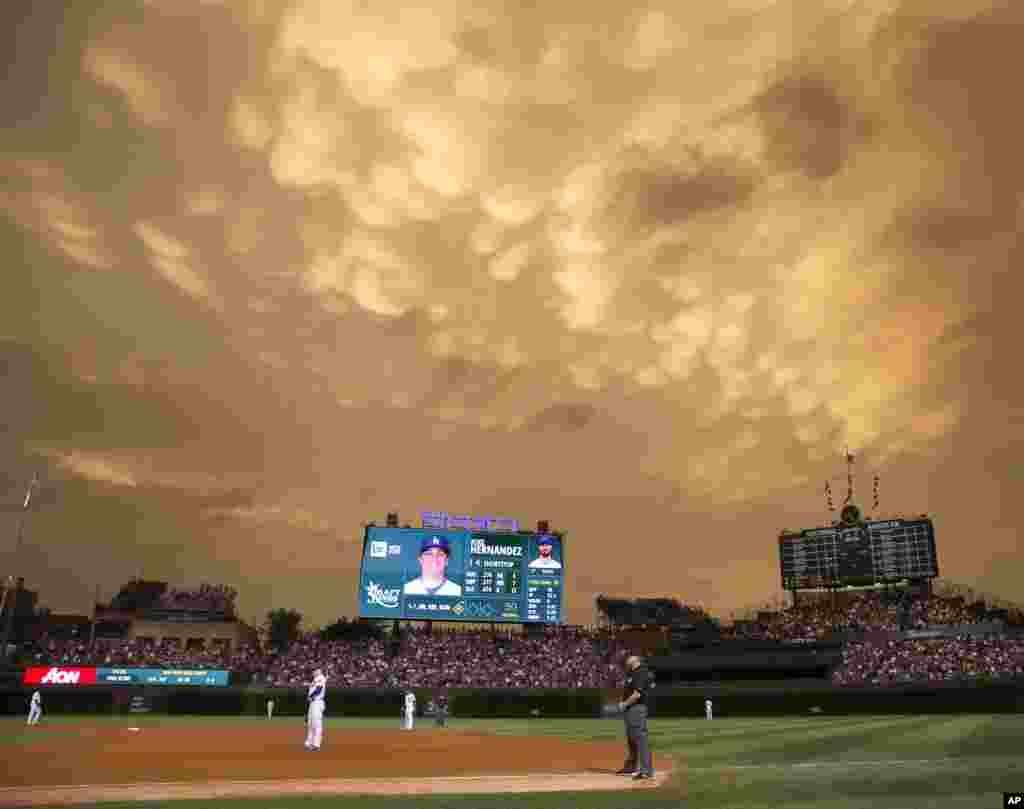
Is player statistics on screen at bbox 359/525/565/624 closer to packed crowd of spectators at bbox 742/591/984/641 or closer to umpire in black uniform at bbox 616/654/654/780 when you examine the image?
packed crowd of spectators at bbox 742/591/984/641

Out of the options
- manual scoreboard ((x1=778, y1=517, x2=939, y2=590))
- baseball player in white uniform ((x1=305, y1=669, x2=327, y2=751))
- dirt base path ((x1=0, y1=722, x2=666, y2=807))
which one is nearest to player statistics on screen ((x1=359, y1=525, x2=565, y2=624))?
manual scoreboard ((x1=778, y1=517, x2=939, y2=590))

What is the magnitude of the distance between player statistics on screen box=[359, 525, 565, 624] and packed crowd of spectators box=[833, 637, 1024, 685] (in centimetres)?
2128

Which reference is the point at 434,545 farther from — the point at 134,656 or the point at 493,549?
the point at 134,656

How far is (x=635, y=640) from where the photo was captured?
7238 centimetres

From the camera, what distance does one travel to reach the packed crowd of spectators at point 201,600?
260ft

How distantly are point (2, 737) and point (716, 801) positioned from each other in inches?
961

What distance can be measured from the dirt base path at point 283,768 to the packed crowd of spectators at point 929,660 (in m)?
32.4

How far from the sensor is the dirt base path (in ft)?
36.6

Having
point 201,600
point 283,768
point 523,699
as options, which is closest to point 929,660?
point 523,699

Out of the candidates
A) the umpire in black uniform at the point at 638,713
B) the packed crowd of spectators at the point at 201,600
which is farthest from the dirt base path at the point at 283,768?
the packed crowd of spectators at the point at 201,600

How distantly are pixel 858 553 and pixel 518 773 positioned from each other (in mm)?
63020

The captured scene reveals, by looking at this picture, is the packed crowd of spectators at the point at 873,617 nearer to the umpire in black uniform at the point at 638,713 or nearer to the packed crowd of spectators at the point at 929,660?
the packed crowd of spectators at the point at 929,660

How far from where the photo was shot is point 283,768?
14.9 meters

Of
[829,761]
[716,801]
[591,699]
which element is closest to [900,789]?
[716,801]
